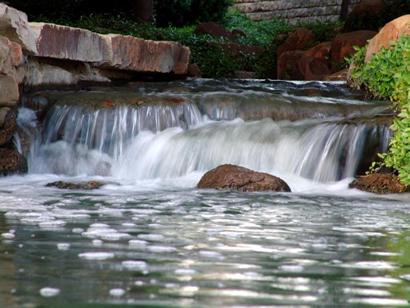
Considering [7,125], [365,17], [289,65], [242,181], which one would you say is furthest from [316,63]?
[242,181]

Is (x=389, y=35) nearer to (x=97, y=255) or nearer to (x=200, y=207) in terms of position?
(x=200, y=207)

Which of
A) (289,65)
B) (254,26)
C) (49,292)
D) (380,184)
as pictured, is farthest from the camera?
(254,26)

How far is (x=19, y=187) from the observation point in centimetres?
995

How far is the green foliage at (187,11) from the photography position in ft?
94.2

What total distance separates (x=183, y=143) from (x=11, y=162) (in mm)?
2017

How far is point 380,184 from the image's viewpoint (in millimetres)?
9969

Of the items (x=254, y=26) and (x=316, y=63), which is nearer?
(x=316, y=63)

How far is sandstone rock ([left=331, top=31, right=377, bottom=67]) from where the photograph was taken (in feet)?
59.5

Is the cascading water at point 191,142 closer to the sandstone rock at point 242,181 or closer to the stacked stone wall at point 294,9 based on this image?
the sandstone rock at point 242,181

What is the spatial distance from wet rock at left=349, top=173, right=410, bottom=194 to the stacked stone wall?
20887mm

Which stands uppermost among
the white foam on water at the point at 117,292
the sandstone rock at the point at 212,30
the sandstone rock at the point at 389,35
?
the sandstone rock at the point at 212,30

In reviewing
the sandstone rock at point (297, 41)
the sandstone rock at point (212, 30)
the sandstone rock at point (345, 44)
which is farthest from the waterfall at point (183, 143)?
the sandstone rock at point (212, 30)

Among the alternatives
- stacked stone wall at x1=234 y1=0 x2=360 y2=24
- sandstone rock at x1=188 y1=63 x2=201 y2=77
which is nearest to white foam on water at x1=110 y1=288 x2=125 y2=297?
sandstone rock at x1=188 y1=63 x2=201 y2=77

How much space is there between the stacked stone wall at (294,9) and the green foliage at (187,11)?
2.83 m
